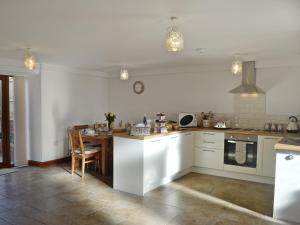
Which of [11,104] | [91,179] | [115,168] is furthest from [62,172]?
[11,104]

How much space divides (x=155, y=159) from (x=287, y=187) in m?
1.81

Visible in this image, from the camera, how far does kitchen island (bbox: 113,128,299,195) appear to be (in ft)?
11.9

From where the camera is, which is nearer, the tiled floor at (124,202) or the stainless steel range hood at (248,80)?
the tiled floor at (124,202)

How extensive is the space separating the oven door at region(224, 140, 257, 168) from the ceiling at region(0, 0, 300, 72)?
1.59 meters

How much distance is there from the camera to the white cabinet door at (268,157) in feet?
13.7

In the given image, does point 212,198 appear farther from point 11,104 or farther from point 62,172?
point 11,104

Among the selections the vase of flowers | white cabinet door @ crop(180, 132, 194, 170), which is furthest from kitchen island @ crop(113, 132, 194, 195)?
the vase of flowers

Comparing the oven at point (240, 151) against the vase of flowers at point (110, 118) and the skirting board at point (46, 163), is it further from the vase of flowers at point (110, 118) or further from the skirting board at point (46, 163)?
the skirting board at point (46, 163)

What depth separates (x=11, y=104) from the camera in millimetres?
5293

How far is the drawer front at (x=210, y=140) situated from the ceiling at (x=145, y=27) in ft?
4.88

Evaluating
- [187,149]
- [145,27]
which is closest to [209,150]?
[187,149]

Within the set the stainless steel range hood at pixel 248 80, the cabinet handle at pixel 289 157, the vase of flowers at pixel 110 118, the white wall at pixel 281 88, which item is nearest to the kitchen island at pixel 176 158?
the white wall at pixel 281 88

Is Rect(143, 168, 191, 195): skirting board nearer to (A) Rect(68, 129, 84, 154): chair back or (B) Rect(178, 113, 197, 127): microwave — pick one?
(B) Rect(178, 113, 197, 127): microwave

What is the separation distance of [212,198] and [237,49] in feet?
7.54
